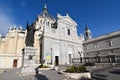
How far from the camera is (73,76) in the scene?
9477mm

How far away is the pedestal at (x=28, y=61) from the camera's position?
11.9m

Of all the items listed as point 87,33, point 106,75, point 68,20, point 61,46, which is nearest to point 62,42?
point 61,46

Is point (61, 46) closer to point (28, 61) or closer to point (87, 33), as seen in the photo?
point (28, 61)

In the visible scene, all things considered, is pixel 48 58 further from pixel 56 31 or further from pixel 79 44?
pixel 79 44

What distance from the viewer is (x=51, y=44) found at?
2638 centimetres

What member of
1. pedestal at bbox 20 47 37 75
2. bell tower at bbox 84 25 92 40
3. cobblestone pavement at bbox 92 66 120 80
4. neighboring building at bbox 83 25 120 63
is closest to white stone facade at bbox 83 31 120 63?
neighboring building at bbox 83 25 120 63

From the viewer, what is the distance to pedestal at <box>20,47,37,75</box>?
39.1 ft

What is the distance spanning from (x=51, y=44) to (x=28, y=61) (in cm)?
1423

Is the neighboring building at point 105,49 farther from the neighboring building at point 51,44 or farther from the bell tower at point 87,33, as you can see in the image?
the bell tower at point 87,33

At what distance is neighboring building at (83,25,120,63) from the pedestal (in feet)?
62.9

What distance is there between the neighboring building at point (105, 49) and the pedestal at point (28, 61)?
62.9 ft

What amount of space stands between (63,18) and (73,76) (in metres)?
24.5

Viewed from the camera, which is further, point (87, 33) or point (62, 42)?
point (87, 33)

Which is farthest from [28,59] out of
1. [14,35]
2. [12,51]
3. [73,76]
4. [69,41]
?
[14,35]
